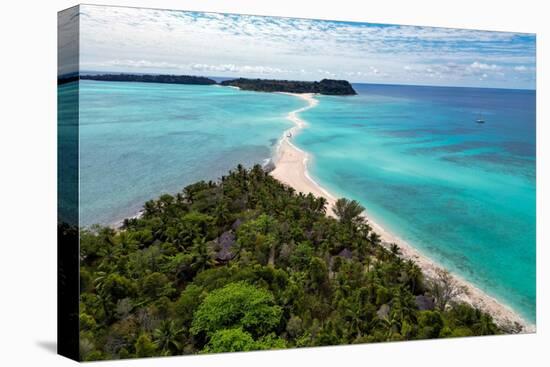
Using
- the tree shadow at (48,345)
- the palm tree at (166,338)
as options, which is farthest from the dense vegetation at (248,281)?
the tree shadow at (48,345)

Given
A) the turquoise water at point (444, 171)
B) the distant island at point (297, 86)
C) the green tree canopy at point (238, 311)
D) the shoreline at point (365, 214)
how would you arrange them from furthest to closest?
Answer: the turquoise water at point (444, 171), the shoreline at point (365, 214), the distant island at point (297, 86), the green tree canopy at point (238, 311)

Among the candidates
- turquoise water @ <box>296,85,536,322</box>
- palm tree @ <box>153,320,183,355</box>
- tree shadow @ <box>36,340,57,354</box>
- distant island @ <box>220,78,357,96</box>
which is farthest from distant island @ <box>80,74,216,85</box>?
tree shadow @ <box>36,340,57,354</box>

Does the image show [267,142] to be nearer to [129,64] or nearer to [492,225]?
[129,64]

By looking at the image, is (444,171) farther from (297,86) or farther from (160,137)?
(160,137)

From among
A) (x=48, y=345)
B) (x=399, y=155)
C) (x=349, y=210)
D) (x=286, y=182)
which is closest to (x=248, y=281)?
(x=286, y=182)

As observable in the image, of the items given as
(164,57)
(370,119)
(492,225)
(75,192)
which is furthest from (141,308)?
(492,225)

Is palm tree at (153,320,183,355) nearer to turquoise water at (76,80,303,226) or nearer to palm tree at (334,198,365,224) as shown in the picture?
turquoise water at (76,80,303,226)

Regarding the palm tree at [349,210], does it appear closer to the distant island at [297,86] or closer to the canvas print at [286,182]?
the canvas print at [286,182]
